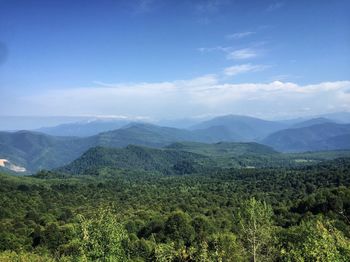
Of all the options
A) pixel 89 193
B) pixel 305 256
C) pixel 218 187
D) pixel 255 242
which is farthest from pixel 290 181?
pixel 305 256

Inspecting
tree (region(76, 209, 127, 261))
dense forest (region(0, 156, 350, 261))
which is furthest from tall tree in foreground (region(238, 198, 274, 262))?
tree (region(76, 209, 127, 261))

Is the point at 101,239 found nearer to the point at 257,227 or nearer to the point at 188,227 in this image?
the point at 257,227

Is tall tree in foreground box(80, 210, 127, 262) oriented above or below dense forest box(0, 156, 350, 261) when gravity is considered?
above

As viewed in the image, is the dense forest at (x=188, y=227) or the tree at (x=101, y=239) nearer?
the tree at (x=101, y=239)

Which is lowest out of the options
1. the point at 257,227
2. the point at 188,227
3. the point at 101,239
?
the point at 188,227

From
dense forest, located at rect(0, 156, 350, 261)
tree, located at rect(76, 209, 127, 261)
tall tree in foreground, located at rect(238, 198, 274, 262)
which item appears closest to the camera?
tree, located at rect(76, 209, 127, 261)

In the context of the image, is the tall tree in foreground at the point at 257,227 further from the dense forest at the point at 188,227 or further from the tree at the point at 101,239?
the tree at the point at 101,239

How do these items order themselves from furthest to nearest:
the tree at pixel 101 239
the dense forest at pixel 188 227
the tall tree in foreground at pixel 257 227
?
the tall tree in foreground at pixel 257 227 → the dense forest at pixel 188 227 → the tree at pixel 101 239

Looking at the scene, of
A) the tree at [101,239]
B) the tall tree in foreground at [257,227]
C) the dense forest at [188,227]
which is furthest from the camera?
the tall tree in foreground at [257,227]

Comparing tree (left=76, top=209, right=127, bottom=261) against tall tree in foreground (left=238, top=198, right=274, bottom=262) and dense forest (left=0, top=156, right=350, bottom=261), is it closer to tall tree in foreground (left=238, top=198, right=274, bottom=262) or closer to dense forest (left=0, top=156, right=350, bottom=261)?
dense forest (left=0, top=156, right=350, bottom=261)

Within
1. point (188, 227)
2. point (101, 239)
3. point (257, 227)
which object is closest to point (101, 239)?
point (101, 239)

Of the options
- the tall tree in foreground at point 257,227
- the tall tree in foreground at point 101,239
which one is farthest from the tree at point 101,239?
the tall tree in foreground at point 257,227

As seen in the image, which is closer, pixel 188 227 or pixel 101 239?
pixel 101 239
